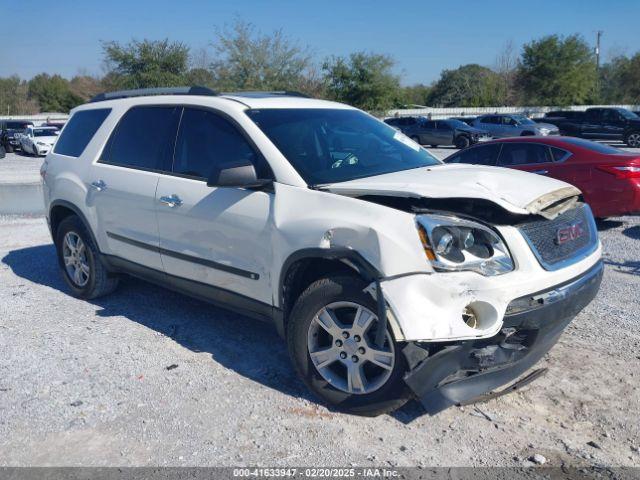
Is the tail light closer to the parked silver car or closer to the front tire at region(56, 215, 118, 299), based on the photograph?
the front tire at region(56, 215, 118, 299)

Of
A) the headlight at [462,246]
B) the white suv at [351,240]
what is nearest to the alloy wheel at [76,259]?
the white suv at [351,240]

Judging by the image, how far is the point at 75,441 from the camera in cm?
349

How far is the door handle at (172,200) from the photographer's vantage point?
4.53 m

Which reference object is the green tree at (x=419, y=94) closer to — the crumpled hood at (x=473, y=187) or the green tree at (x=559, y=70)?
the green tree at (x=559, y=70)

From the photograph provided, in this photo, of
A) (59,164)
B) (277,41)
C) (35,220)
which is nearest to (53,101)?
(277,41)

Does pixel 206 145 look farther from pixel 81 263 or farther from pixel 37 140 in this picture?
pixel 37 140

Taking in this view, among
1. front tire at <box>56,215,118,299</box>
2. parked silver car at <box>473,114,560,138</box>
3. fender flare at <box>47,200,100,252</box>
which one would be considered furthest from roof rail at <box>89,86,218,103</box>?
parked silver car at <box>473,114,560,138</box>

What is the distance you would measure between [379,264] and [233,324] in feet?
7.40

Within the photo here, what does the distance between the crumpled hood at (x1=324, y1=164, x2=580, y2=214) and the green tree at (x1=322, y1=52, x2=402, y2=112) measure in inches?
1538

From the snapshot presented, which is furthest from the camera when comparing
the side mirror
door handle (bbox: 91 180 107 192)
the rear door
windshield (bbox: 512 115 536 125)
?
windshield (bbox: 512 115 536 125)

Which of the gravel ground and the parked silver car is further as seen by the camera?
the parked silver car

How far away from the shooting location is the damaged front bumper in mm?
3240

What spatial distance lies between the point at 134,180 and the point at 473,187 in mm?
2757

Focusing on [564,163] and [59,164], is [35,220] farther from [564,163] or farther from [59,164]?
[564,163]
